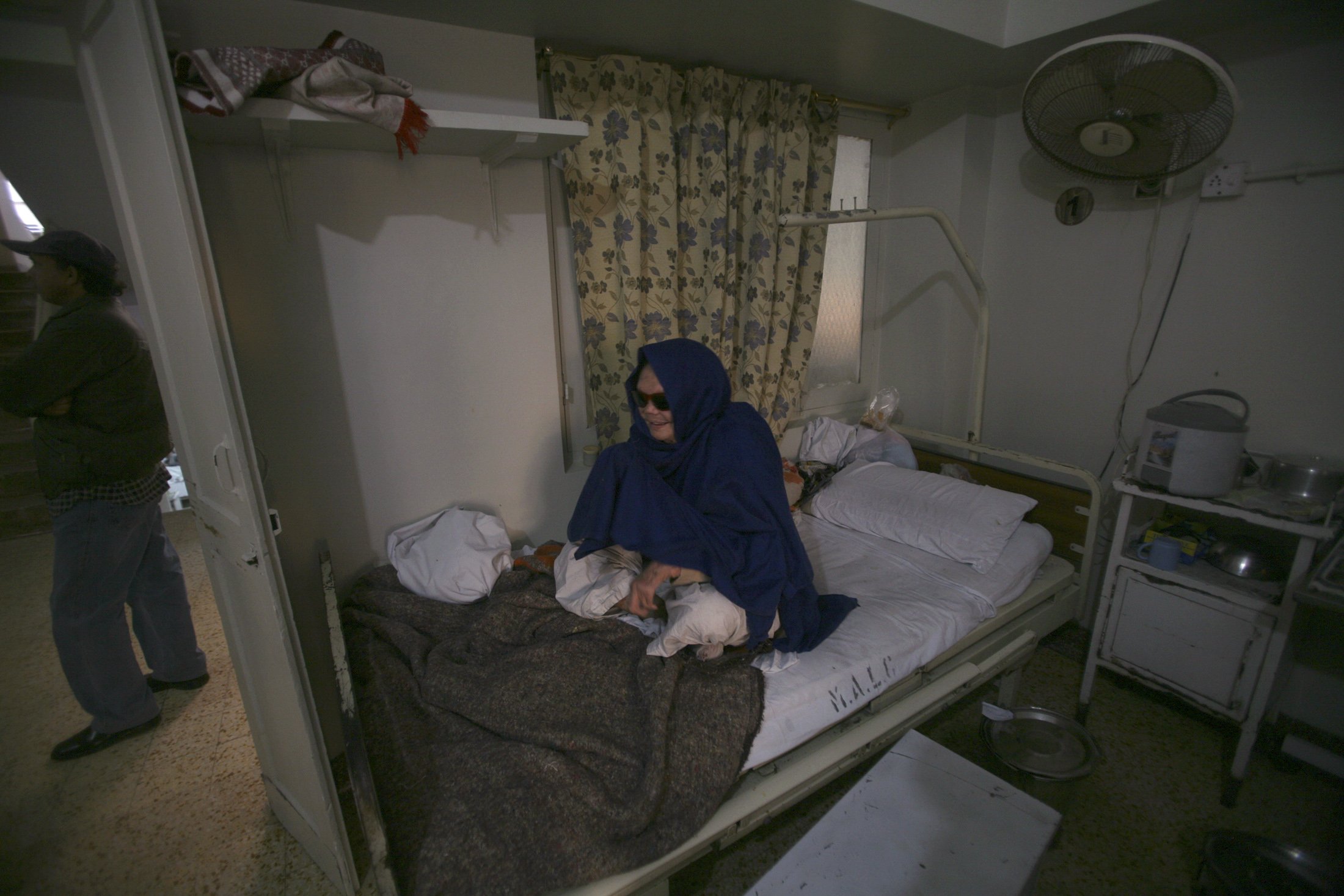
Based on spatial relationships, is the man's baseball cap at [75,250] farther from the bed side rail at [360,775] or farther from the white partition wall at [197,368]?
the bed side rail at [360,775]

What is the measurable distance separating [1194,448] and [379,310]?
2513mm

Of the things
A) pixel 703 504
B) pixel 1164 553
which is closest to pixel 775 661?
pixel 703 504

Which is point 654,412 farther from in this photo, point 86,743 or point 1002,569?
point 86,743

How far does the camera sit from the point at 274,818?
1747 millimetres

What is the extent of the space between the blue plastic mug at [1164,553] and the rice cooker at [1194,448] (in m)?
0.17

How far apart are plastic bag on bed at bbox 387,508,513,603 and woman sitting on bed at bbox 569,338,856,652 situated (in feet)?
1.12

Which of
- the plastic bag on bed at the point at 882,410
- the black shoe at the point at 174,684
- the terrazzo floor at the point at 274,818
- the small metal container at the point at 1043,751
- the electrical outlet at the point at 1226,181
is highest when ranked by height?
the electrical outlet at the point at 1226,181

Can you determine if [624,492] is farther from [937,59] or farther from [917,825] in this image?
[937,59]

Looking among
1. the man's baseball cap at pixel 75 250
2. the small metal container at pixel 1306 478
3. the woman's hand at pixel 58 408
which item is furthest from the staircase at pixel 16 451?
the small metal container at pixel 1306 478

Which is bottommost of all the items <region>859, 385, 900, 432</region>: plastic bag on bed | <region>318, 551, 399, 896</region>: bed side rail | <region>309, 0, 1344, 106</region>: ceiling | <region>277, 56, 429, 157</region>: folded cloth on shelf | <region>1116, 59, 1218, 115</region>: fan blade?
<region>318, 551, 399, 896</region>: bed side rail

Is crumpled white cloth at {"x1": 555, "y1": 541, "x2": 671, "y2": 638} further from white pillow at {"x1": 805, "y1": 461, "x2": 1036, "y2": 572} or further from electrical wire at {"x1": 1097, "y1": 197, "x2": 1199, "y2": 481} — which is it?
electrical wire at {"x1": 1097, "y1": 197, "x2": 1199, "y2": 481}

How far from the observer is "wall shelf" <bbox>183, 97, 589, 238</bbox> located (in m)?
1.33

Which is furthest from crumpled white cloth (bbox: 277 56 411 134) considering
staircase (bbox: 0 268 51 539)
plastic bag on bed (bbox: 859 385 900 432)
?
staircase (bbox: 0 268 51 539)

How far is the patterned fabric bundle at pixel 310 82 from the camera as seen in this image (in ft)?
3.87
